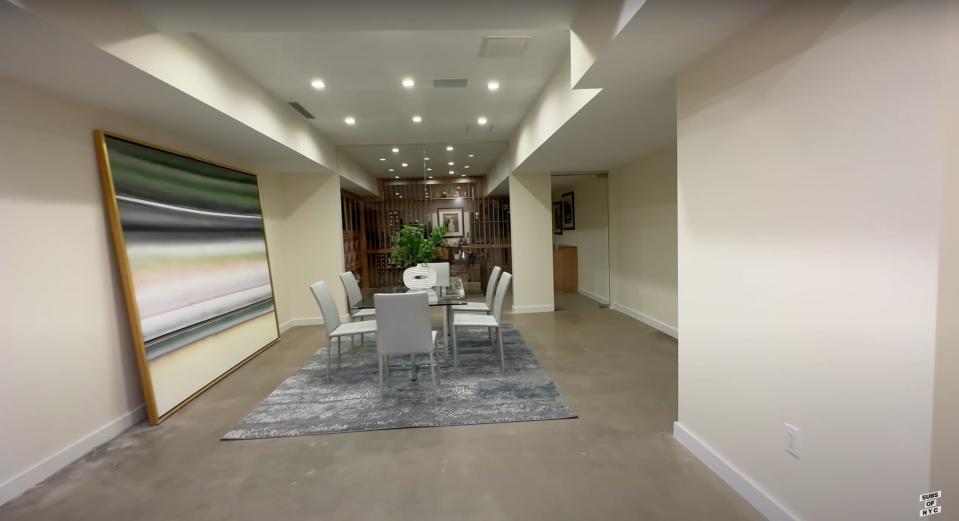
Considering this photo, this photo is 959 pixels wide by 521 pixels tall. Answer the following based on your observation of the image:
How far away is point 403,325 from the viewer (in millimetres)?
3127

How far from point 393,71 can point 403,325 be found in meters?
2.17

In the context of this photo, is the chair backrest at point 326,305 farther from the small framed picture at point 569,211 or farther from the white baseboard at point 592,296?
the small framed picture at point 569,211

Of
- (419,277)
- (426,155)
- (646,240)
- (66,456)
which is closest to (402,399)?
(419,277)

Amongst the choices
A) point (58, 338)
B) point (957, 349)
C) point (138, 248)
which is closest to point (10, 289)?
point (58, 338)

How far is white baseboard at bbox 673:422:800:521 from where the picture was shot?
1762mm

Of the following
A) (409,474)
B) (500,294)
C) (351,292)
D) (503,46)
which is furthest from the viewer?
(351,292)

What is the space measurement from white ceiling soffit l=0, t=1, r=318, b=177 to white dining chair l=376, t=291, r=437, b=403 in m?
1.95

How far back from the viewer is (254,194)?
15.7ft

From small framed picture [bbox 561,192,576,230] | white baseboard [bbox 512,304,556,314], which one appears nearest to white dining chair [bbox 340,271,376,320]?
white baseboard [bbox 512,304,556,314]

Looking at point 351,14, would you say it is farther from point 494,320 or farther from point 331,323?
point 494,320

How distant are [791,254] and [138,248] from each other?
408 cm

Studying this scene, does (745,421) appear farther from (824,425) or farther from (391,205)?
(391,205)

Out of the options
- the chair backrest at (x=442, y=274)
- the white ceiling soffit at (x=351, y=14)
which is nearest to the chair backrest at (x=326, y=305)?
the chair backrest at (x=442, y=274)

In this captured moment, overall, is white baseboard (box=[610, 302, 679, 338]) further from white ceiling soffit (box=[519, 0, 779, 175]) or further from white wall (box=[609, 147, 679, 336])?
white ceiling soffit (box=[519, 0, 779, 175])
